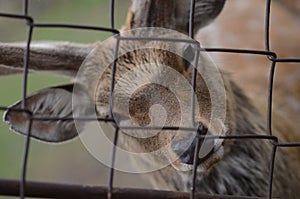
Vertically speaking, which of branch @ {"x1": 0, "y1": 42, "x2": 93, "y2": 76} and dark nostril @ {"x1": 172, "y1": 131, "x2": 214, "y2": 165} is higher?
branch @ {"x1": 0, "y1": 42, "x2": 93, "y2": 76}

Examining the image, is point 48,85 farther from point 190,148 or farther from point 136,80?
point 190,148

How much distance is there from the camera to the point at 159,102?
84.8 inches

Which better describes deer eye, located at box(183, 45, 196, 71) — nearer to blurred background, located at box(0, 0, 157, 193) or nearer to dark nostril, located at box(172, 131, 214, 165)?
dark nostril, located at box(172, 131, 214, 165)

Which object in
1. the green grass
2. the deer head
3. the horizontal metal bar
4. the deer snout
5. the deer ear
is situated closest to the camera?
the horizontal metal bar

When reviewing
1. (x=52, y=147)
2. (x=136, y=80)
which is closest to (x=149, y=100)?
(x=136, y=80)

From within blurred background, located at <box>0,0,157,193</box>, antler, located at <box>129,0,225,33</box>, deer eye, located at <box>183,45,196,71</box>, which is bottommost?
blurred background, located at <box>0,0,157,193</box>

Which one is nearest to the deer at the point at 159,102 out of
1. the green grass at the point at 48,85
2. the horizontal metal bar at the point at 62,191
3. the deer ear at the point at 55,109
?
the deer ear at the point at 55,109

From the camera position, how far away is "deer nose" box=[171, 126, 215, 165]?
2043 millimetres

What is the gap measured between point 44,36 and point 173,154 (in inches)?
103

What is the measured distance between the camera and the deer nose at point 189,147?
204 centimetres

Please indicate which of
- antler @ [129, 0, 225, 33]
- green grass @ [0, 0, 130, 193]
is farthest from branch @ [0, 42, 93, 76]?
green grass @ [0, 0, 130, 193]

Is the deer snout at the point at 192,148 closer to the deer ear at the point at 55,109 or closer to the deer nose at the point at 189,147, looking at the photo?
the deer nose at the point at 189,147

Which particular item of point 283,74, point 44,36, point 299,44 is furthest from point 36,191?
point 44,36

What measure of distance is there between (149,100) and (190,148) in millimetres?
201
